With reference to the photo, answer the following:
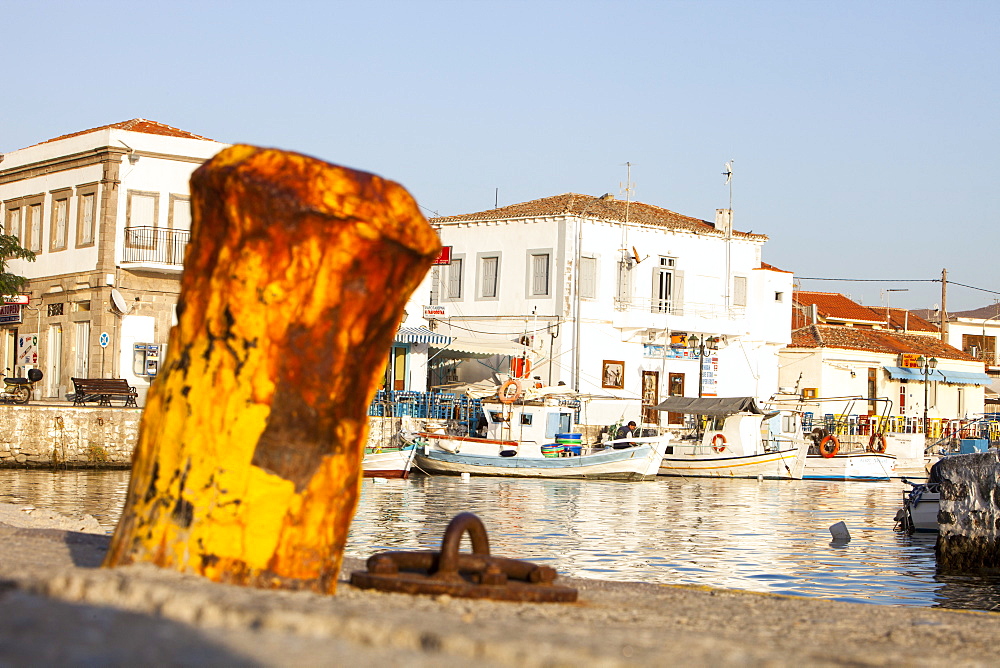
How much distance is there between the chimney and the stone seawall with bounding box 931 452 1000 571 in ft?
113

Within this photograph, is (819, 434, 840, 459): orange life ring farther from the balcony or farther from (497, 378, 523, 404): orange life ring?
the balcony

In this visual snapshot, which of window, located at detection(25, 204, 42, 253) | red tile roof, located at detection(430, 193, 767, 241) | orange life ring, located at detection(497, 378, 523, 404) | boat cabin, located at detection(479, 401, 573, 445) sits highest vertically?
A: red tile roof, located at detection(430, 193, 767, 241)

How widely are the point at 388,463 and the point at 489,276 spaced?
657 inches

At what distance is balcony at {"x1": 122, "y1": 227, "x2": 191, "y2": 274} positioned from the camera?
112 feet

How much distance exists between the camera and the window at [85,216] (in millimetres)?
34781

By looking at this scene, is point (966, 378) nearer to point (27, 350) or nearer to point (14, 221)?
point (27, 350)

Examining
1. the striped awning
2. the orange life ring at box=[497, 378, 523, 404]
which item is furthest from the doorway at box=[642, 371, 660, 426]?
the orange life ring at box=[497, 378, 523, 404]

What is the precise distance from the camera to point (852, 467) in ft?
126

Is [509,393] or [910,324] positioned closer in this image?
[509,393]

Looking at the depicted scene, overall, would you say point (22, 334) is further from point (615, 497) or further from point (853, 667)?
point (853, 667)

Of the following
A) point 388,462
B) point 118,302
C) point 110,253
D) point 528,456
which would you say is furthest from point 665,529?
point 110,253

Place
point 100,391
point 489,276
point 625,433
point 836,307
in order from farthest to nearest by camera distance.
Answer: point 836,307 → point 489,276 → point 625,433 → point 100,391

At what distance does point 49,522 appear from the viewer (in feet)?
43.6

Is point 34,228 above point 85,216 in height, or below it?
below
